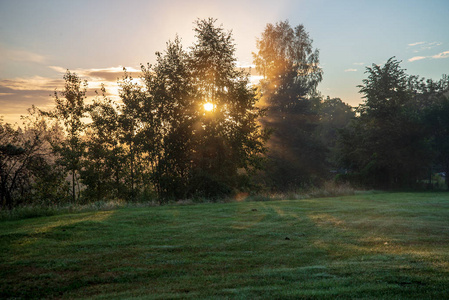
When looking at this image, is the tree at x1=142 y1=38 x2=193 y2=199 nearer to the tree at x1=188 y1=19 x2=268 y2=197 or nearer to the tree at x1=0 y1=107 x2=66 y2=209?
the tree at x1=188 y1=19 x2=268 y2=197

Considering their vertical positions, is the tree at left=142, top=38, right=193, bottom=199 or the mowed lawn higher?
the tree at left=142, top=38, right=193, bottom=199

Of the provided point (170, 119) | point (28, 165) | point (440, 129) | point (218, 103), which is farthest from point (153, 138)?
point (440, 129)

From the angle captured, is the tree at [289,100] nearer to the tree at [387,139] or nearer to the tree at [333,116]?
the tree at [387,139]

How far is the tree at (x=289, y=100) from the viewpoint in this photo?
42.2m

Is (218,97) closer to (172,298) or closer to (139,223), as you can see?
(139,223)

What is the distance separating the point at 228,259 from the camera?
22.6 feet

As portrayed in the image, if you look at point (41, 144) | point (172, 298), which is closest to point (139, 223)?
point (172, 298)

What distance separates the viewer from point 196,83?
2455 cm

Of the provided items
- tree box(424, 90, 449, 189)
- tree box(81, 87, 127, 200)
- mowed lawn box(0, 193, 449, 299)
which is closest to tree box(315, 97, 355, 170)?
tree box(424, 90, 449, 189)

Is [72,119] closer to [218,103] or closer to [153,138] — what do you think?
[153,138]

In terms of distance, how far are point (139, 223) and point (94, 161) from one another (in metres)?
14.2

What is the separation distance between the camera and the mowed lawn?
509 cm

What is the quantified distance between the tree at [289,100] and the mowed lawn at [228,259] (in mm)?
30589

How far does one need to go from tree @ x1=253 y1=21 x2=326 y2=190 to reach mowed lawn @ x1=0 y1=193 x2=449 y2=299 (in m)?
30.6
